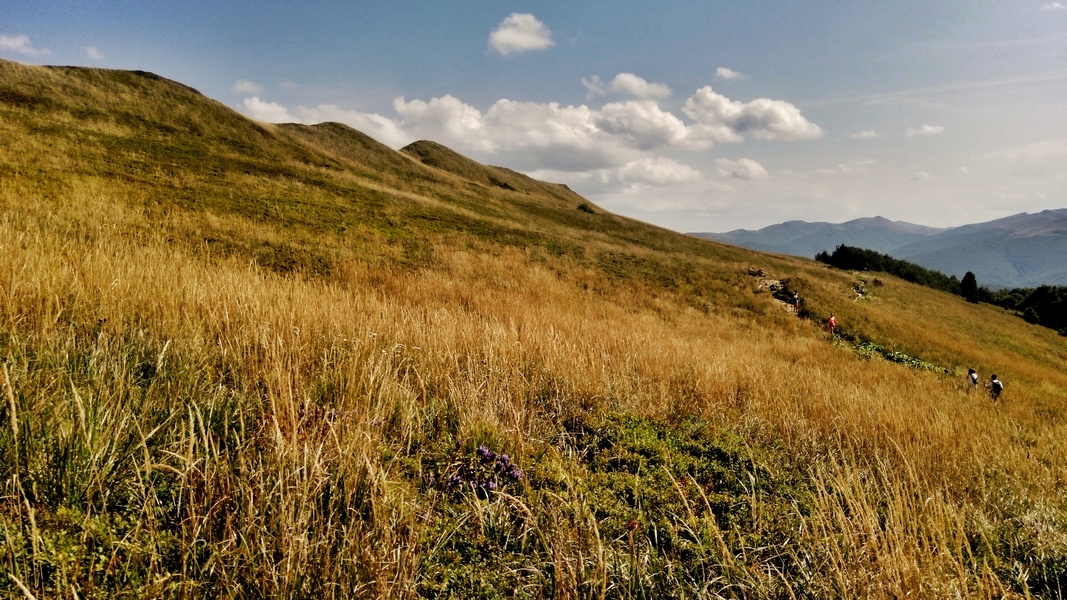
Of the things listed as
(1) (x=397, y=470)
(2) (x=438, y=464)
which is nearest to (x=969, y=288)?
(2) (x=438, y=464)

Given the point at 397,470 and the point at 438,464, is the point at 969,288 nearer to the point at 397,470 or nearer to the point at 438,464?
the point at 438,464

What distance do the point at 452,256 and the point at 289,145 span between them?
37071mm

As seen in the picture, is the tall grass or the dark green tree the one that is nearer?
the tall grass

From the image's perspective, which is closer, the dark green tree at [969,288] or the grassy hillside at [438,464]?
the grassy hillside at [438,464]

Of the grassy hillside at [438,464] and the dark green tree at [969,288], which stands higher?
the dark green tree at [969,288]

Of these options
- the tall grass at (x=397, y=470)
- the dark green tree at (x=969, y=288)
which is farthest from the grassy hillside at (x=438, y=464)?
the dark green tree at (x=969, y=288)

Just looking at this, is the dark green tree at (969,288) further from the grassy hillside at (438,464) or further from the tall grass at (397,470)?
the tall grass at (397,470)

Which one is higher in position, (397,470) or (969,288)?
(969,288)

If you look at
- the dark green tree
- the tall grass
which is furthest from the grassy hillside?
the dark green tree

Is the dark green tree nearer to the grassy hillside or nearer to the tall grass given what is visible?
the grassy hillside

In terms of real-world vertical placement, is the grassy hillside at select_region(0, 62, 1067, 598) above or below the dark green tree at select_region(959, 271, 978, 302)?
below

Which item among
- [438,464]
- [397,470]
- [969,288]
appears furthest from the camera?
[969,288]

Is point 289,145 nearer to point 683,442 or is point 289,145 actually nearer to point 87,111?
point 87,111

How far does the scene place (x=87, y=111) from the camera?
31.8m
